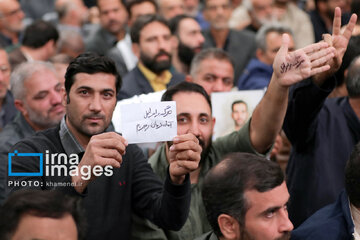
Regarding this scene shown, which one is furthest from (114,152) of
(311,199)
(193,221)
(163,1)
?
(163,1)

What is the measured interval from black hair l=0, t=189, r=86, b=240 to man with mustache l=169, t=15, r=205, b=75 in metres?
5.33

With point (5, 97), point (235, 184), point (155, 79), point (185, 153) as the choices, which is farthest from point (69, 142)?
point (155, 79)

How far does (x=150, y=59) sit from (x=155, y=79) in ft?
0.81

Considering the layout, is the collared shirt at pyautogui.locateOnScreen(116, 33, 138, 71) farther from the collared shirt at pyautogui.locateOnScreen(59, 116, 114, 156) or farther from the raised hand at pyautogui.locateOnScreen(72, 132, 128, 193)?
the raised hand at pyautogui.locateOnScreen(72, 132, 128, 193)

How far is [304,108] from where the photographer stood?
4160 millimetres

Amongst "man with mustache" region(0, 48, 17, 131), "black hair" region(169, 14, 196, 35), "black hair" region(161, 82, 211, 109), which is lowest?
"black hair" region(161, 82, 211, 109)

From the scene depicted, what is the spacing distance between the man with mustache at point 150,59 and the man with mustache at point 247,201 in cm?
309

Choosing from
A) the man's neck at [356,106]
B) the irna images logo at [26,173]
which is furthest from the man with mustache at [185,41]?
the irna images logo at [26,173]

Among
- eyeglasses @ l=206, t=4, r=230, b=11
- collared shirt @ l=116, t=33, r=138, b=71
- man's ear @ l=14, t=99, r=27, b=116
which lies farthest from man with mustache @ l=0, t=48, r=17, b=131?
eyeglasses @ l=206, t=4, r=230, b=11

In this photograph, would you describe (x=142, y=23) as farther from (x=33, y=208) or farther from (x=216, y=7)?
(x=33, y=208)

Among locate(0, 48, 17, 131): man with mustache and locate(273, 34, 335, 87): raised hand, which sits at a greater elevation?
locate(0, 48, 17, 131): man with mustache

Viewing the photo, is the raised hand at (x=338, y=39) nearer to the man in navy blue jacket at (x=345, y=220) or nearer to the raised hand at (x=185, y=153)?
the man in navy blue jacket at (x=345, y=220)

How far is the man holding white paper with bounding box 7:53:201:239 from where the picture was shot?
3.49m

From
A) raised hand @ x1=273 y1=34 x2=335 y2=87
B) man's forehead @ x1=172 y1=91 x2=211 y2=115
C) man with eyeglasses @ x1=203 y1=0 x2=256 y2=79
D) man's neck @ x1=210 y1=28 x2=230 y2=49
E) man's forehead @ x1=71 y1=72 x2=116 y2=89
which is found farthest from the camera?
man's neck @ x1=210 y1=28 x2=230 y2=49
